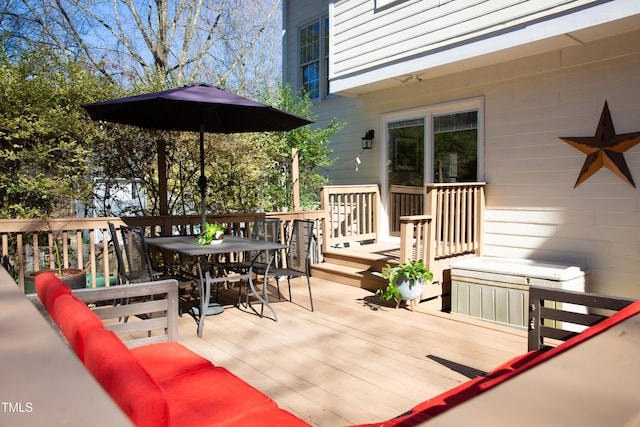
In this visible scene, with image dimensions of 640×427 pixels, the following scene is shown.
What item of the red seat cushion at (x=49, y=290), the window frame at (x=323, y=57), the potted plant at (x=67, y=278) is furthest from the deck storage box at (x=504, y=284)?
the window frame at (x=323, y=57)

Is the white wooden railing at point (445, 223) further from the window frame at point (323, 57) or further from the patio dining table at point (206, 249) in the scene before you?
the window frame at point (323, 57)

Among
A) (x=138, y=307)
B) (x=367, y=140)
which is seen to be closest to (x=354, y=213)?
(x=367, y=140)

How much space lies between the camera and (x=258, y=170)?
21.7 ft

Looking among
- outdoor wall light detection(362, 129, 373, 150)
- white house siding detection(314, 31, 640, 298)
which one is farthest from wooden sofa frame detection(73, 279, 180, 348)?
outdoor wall light detection(362, 129, 373, 150)

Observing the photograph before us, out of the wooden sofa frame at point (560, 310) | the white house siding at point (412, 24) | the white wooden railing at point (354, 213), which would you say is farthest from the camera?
the white wooden railing at point (354, 213)

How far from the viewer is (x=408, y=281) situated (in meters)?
4.64

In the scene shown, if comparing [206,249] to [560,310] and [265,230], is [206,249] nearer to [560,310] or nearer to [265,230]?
[265,230]

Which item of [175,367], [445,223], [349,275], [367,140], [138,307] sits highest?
[367,140]

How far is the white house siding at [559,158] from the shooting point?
458 centimetres

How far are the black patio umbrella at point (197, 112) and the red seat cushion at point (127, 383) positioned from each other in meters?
2.94

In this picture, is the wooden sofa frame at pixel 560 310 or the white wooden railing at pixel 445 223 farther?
the white wooden railing at pixel 445 223

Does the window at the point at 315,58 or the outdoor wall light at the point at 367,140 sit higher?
the window at the point at 315,58

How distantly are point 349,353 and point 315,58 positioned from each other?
6.54 metres

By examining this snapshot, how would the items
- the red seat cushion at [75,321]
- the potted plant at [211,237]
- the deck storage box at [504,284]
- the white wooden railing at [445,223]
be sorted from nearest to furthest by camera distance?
the red seat cushion at [75,321] < the potted plant at [211,237] < the deck storage box at [504,284] < the white wooden railing at [445,223]
